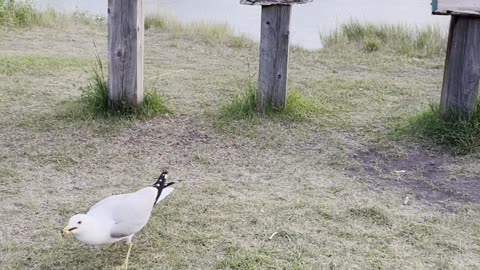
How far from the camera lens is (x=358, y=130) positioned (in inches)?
185

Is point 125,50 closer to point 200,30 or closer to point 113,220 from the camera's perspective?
point 113,220

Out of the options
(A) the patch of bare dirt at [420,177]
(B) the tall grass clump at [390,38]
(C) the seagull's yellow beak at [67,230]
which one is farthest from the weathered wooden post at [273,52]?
(B) the tall grass clump at [390,38]

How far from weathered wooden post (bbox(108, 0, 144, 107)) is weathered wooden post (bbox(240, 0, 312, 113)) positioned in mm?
754

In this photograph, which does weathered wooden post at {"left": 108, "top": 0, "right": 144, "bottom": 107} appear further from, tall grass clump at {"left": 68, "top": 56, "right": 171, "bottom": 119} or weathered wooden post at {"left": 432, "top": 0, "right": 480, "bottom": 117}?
weathered wooden post at {"left": 432, "top": 0, "right": 480, "bottom": 117}

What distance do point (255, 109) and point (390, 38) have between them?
166 inches

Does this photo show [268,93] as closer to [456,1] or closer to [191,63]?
[456,1]

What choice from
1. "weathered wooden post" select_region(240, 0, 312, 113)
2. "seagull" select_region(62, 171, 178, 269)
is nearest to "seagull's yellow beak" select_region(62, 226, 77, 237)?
"seagull" select_region(62, 171, 178, 269)

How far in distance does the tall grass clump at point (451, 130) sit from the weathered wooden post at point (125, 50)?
1.89 m

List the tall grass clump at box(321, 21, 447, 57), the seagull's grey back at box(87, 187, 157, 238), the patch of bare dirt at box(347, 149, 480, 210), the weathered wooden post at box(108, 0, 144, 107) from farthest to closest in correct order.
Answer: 1. the tall grass clump at box(321, 21, 447, 57)
2. the weathered wooden post at box(108, 0, 144, 107)
3. the patch of bare dirt at box(347, 149, 480, 210)
4. the seagull's grey back at box(87, 187, 157, 238)

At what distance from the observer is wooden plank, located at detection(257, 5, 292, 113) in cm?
471

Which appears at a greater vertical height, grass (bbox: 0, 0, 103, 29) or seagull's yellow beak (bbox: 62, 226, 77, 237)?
grass (bbox: 0, 0, 103, 29)

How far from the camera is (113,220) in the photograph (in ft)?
8.99

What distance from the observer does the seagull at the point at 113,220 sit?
8.63ft

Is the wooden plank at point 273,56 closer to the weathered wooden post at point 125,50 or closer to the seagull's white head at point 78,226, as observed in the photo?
the weathered wooden post at point 125,50
